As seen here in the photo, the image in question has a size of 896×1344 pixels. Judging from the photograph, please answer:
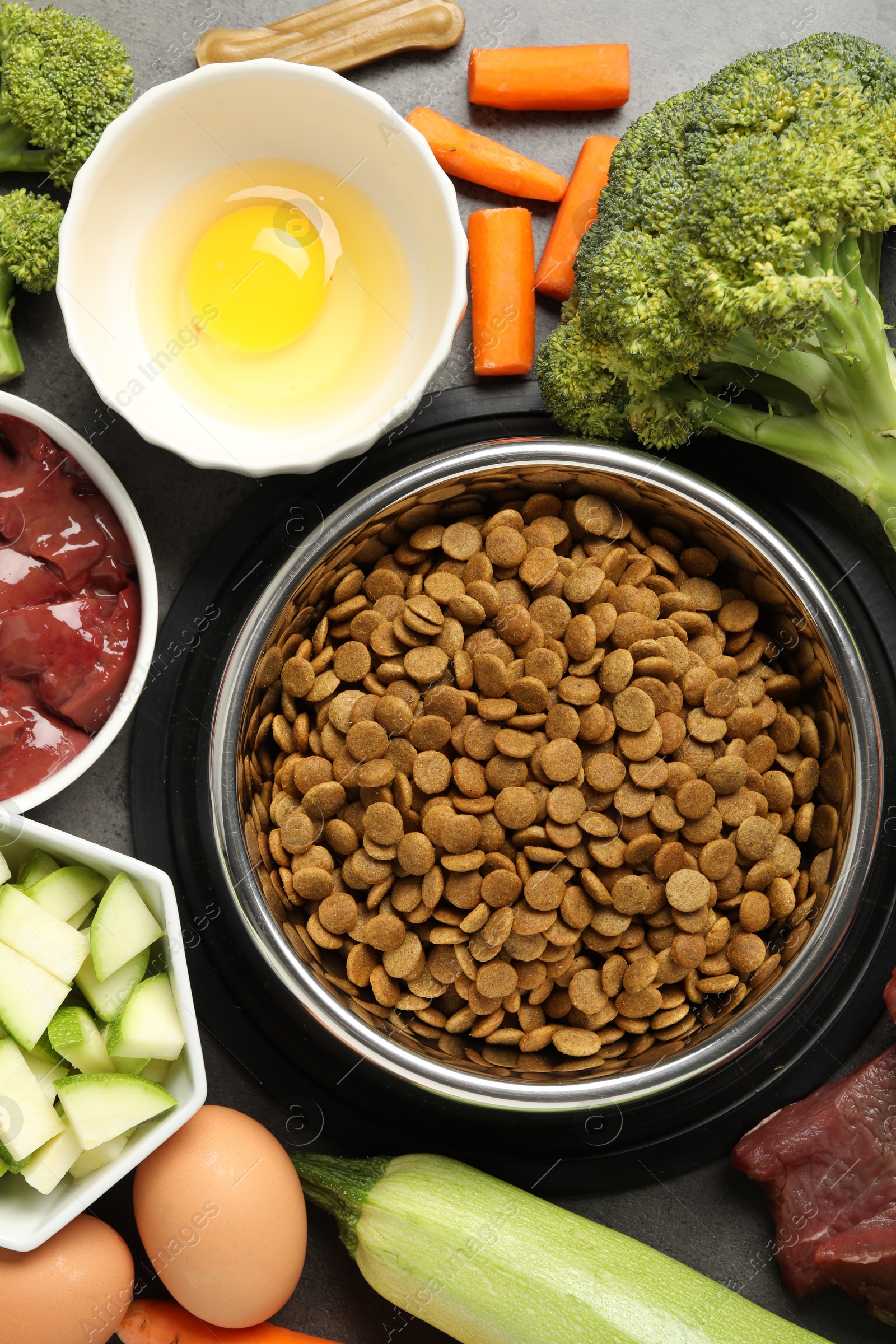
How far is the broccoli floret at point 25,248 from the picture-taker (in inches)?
66.3

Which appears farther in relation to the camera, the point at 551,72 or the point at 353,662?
the point at 551,72

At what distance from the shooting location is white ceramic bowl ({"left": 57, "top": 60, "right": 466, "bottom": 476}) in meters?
1.57

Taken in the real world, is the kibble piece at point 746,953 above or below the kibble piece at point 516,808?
below

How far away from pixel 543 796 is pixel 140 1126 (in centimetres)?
85

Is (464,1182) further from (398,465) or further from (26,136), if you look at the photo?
(26,136)

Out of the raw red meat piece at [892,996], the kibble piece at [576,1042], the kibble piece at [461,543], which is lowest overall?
the raw red meat piece at [892,996]

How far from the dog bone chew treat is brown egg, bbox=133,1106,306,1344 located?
194cm

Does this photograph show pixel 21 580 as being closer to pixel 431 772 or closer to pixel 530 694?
pixel 431 772

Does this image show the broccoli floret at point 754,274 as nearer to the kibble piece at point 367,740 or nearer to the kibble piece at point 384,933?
the kibble piece at point 367,740

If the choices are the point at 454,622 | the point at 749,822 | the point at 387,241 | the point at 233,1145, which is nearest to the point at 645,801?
the point at 749,822

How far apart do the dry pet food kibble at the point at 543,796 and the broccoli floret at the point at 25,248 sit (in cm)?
75

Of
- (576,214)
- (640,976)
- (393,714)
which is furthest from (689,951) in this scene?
(576,214)

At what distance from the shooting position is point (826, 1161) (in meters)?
1.78

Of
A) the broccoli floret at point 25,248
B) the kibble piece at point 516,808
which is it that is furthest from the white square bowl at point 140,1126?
the broccoli floret at point 25,248
